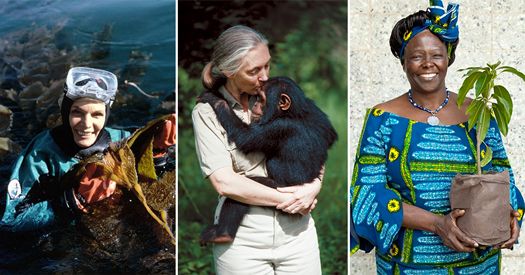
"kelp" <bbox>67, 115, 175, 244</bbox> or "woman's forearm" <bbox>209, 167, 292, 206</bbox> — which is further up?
"woman's forearm" <bbox>209, 167, 292, 206</bbox>

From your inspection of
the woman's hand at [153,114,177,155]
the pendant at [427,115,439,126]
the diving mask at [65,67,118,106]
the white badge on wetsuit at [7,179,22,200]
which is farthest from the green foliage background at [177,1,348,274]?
the pendant at [427,115,439,126]

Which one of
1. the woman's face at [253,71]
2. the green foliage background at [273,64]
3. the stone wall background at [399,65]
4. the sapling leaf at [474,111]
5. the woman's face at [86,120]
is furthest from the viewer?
the green foliage background at [273,64]

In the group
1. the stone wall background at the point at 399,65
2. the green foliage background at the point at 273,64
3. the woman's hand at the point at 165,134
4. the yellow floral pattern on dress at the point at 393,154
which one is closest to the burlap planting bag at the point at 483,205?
the yellow floral pattern on dress at the point at 393,154

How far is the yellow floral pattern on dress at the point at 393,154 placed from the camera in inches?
134

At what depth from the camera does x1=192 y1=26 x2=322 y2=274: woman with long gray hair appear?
3422 millimetres

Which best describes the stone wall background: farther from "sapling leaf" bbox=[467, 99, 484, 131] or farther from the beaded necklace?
"sapling leaf" bbox=[467, 99, 484, 131]

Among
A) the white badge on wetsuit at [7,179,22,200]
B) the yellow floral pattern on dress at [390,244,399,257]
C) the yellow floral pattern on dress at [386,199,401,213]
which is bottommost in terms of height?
the white badge on wetsuit at [7,179,22,200]

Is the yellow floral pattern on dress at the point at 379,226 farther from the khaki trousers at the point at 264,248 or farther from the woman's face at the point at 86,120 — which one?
the woman's face at the point at 86,120

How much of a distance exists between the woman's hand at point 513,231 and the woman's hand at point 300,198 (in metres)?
0.75

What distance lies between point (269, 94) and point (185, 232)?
2468 mm

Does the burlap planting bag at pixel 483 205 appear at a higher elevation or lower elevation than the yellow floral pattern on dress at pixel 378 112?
lower

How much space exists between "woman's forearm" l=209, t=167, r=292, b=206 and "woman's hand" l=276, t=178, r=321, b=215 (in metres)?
0.04

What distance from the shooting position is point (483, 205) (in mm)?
3197

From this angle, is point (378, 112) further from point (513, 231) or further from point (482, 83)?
point (513, 231)
